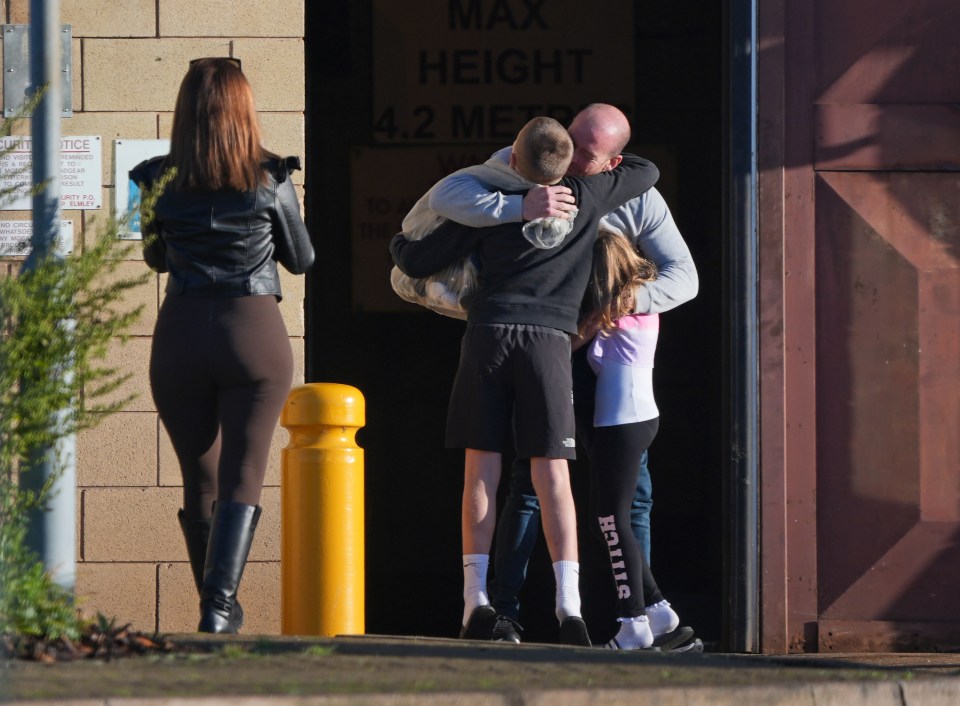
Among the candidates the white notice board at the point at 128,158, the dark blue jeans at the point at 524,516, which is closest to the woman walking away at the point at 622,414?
the dark blue jeans at the point at 524,516

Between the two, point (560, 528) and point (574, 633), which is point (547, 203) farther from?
point (574, 633)

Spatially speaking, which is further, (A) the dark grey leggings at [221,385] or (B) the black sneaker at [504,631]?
(B) the black sneaker at [504,631]

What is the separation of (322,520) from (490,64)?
12.6 ft

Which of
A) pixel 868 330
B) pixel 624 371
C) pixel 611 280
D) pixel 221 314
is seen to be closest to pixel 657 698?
pixel 624 371

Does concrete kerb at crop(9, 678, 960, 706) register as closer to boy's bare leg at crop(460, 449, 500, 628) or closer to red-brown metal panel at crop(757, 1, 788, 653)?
boy's bare leg at crop(460, 449, 500, 628)

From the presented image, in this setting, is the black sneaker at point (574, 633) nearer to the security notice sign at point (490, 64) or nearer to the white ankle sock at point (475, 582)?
the white ankle sock at point (475, 582)

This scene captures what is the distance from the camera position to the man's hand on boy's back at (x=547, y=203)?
5168mm

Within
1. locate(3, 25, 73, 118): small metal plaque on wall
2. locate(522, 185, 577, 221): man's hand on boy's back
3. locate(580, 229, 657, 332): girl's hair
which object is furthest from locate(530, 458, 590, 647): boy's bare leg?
locate(3, 25, 73, 118): small metal plaque on wall

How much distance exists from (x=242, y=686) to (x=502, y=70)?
542 cm

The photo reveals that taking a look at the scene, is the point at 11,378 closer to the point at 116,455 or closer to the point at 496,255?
the point at 496,255

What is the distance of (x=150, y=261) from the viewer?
17.4 feet

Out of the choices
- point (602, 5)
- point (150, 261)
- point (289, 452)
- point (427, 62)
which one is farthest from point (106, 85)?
point (602, 5)

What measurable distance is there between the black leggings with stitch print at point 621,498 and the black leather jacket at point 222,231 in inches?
49.1

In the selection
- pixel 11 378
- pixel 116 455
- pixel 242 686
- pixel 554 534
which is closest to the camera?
pixel 242 686
